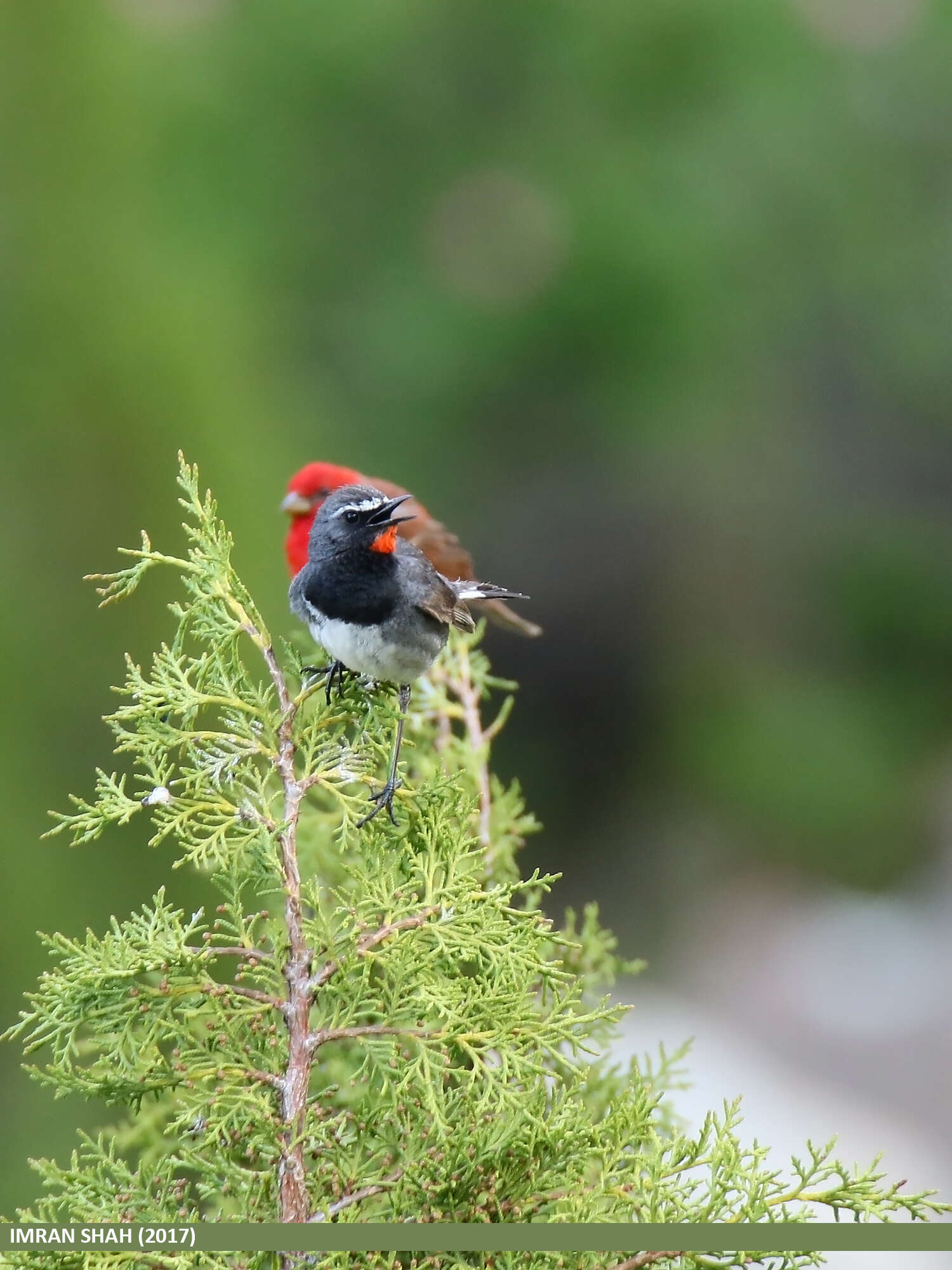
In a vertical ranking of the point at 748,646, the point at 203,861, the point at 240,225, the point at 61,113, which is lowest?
the point at 203,861

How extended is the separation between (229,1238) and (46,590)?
8.48 feet

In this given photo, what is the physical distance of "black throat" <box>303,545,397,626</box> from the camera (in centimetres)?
215

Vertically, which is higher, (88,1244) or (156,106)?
(156,106)

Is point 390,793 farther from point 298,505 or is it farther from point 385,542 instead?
point 298,505

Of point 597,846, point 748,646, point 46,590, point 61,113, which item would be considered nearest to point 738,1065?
point 597,846

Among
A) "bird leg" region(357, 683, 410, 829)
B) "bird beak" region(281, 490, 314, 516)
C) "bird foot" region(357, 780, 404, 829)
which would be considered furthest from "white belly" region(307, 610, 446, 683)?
"bird beak" region(281, 490, 314, 516)

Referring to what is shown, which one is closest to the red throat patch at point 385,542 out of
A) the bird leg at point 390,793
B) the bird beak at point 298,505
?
the bird leg at point 390,793

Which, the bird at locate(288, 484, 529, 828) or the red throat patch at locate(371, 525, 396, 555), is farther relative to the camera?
the red throat patch at locate(371, 525, 396, 555)

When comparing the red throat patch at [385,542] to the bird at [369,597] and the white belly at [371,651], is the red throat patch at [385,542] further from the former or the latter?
the white belly at [371,651]

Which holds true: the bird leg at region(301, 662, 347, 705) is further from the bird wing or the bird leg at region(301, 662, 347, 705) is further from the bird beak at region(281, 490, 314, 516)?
the bird beak at region(281, 490, 314, 516)

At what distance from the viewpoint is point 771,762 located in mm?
8445

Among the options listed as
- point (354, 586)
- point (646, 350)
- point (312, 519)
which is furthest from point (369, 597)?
point (646, 350)

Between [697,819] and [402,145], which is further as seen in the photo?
[697,819]

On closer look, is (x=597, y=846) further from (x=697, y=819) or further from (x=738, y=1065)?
(x=738, y=1065)
